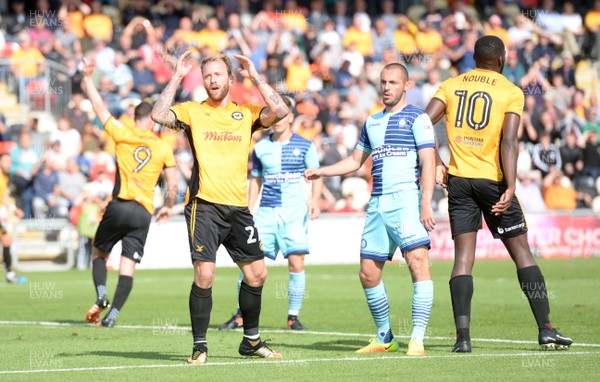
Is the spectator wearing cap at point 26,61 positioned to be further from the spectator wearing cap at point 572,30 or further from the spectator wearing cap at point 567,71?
the spectator wearing cap at point 572,30

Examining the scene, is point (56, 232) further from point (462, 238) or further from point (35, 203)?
point (462, 238)

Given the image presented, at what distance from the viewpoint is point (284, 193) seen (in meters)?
14.1

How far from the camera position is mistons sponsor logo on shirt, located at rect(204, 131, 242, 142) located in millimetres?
9719

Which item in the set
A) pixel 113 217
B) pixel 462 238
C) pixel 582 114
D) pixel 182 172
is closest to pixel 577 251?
pixel 582 114

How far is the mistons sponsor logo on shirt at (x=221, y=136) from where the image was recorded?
9719 mm

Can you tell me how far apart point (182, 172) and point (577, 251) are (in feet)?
30.1

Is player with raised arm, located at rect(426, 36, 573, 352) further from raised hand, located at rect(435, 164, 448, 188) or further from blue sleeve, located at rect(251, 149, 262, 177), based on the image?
blue sleeve, located at rect(251, 149, 262, 177)

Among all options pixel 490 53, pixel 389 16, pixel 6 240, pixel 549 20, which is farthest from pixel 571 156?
pixel 490 53

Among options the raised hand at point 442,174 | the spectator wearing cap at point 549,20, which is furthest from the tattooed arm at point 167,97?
the spectator wearing cap at point 549,20

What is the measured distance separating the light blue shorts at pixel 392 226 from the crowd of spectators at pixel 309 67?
47.2 feet

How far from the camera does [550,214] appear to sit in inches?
1054

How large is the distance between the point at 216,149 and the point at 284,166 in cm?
434

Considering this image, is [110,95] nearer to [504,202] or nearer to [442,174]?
[442,174]

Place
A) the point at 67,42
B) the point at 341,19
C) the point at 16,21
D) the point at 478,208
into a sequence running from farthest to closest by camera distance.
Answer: the point at 341,19 → the point at 16,21 → the point at 67,42 → the point at 478,208
